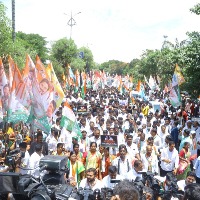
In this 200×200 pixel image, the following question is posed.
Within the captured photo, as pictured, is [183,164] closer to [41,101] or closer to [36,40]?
[41,101]

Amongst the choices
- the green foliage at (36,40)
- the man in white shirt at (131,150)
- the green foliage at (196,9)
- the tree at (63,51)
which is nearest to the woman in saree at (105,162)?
the man in white shirt at (131,150)

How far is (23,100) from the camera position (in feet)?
27.2

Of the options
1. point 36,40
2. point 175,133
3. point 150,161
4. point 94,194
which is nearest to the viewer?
point 94,194

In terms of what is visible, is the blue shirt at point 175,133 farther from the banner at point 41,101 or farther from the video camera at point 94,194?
the video camera at point 94,194

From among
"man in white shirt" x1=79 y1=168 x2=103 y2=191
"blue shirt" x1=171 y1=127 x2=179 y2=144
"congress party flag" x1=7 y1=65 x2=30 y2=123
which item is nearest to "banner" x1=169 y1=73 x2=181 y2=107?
"blue shirt" x1=171 y1=127 x2=179 y2=144

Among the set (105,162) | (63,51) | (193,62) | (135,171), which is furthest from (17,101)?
(63,51)

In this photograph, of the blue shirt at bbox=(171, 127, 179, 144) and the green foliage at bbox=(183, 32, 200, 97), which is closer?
the blue shirt at bbox=(171, 127, 179, 144)

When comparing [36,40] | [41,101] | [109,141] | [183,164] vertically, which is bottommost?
[183,164]

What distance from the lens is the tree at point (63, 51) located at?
151 feet

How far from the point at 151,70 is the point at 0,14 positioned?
32387mm

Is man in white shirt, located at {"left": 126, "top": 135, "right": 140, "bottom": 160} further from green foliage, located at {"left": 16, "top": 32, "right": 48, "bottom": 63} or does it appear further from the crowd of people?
green foliage, located at {"left": 16, "top": 32, "right": 48, "bottom": 63}

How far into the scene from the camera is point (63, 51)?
4647 cm

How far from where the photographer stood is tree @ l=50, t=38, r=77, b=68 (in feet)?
151

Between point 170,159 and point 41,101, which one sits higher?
point 41,101
